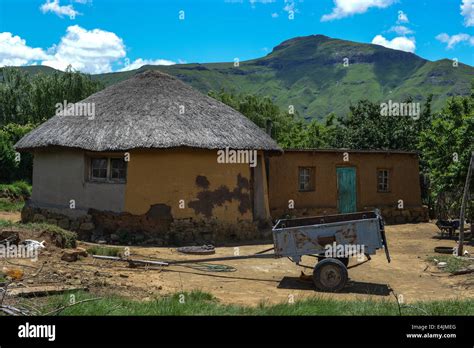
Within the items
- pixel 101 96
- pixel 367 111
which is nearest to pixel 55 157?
pixel 101 96

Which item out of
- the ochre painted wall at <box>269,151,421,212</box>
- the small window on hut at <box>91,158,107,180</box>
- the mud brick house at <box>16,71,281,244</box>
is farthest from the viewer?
the ochre painted wall at <box>269,151,421,212</box>

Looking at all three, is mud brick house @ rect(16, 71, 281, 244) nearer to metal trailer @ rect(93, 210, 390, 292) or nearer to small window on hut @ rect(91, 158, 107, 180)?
small window on hut @ rect(91, 158, 107, 180)

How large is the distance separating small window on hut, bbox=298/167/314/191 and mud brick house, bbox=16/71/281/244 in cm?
374

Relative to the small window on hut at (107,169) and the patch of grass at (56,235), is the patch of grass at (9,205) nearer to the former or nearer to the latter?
the small window on hut at (107,169)

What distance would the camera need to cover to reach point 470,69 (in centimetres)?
12269

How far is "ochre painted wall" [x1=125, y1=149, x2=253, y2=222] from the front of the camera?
1323cm

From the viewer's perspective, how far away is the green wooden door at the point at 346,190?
18547 mm

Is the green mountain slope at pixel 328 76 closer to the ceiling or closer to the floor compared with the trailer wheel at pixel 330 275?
closer to the ceiling

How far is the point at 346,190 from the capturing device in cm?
1866

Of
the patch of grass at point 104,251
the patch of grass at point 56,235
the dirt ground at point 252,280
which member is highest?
the patch of grass at point 56,235

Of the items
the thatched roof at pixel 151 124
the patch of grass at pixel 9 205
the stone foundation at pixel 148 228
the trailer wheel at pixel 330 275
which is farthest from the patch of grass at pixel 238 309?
the patch of grass at pixel 9 205

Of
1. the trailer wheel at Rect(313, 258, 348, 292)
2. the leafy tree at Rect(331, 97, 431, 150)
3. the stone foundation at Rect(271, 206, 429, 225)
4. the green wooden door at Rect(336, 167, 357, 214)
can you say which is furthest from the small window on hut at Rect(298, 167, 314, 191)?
the trailer wheel at Rect(313, 258, 348, 292)

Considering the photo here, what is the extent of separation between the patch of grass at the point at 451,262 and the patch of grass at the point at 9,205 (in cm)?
1461

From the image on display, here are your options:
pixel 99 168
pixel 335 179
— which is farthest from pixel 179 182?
pixel 335 179
